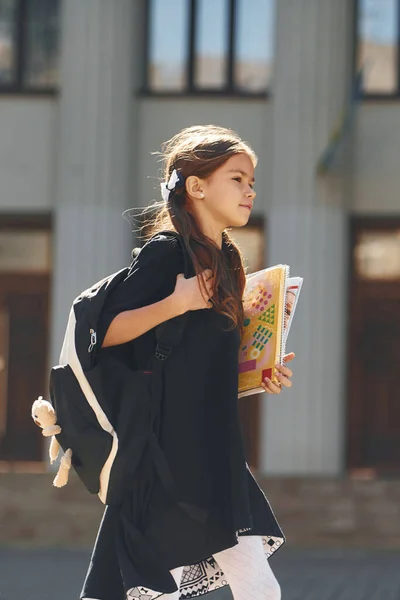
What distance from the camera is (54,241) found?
1467 centimetres

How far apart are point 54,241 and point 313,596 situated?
7339 mm

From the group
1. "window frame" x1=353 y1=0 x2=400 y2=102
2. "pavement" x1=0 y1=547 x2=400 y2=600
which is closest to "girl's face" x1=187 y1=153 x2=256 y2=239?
"pavement" x1=0 y1=547 x2=400 y2=600

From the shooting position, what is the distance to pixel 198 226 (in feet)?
13.5

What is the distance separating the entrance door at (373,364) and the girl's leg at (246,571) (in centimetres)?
1070

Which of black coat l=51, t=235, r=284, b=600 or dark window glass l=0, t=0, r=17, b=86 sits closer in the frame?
black coat l=51, t=235, r=284, b=600

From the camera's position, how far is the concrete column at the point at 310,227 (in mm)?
14227

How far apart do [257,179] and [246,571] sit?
10.6 m

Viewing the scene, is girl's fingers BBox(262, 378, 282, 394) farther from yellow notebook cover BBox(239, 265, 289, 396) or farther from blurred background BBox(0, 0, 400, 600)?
blurred background BBox(0, 0, 400, 600)

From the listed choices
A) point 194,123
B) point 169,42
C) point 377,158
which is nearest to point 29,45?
point 169,42

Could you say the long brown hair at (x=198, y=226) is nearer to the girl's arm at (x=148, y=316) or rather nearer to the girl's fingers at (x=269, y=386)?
the girl's arm at (x=148, y=316)

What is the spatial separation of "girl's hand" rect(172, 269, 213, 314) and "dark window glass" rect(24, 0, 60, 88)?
36.6 ft

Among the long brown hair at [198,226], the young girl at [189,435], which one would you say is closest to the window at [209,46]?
the long brown hair at [198,226]

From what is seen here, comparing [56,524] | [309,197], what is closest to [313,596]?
[56,524]

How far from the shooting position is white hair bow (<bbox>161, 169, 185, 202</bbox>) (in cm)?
413
